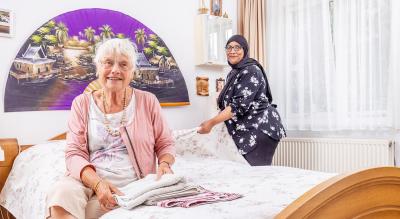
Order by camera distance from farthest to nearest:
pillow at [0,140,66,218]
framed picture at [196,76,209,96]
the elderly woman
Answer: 1. framed picture at [196,76,209,96]
2. pillow at [0,140,66,218]
3. the elderly woman

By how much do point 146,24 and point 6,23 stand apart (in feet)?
3.54

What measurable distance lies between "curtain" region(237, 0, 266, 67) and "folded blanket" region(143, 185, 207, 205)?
2.51 m

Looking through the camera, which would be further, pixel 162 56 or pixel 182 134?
pixel 162 56

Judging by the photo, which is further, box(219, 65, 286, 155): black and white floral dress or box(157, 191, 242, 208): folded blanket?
box(219, 65, 286, 155): black and white floral dress

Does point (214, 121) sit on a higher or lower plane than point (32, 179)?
higher

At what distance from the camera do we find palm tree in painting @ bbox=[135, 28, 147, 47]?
3.14 metres

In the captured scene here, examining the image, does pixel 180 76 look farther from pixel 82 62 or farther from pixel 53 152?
pixel 53 152

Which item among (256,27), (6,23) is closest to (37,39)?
(6,23)

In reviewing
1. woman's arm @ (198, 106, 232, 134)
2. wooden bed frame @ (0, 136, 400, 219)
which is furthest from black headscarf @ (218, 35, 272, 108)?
wooden bed frame @ (0, 136, 400, 219)

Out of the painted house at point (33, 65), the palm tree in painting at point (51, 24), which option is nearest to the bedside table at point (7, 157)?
the painted house at point (33, 65)

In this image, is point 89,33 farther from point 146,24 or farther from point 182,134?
point 182,134

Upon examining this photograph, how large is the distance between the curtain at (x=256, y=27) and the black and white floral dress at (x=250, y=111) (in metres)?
0.87

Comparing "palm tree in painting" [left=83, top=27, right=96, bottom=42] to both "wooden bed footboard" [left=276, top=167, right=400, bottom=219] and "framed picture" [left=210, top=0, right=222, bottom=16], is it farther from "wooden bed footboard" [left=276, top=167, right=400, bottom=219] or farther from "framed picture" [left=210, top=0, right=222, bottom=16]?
"wooden bed footboard" [left=276, top=167, right=400, bottom=219]

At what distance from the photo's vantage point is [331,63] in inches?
133
